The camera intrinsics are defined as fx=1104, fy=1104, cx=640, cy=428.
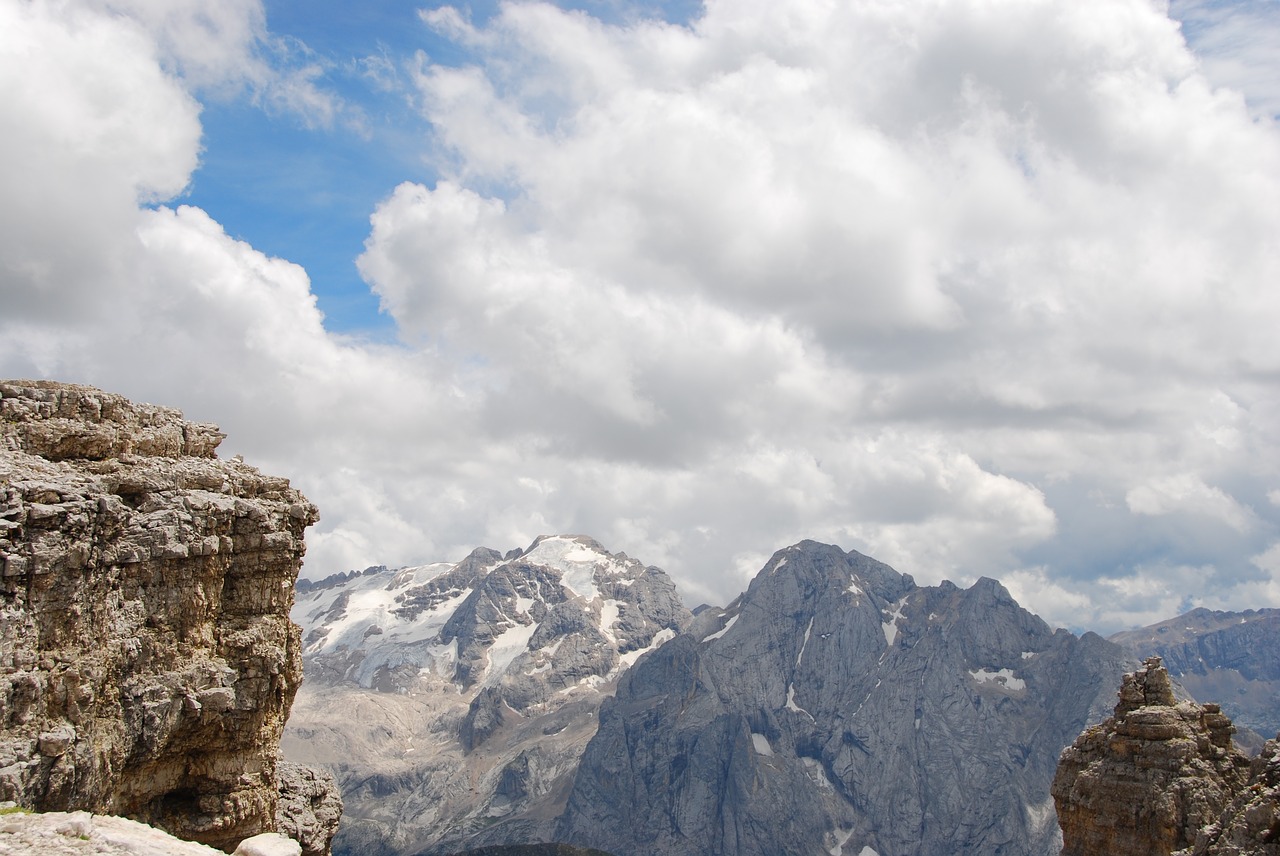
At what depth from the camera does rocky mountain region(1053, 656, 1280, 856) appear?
173ft

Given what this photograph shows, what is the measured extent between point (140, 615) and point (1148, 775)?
4758 centimetres

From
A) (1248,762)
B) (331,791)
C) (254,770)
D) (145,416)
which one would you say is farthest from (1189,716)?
(145,416)

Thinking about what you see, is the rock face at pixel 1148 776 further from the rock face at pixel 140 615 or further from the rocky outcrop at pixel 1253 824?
the rock face at pixel 140 615

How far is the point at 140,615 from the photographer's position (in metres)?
30.8

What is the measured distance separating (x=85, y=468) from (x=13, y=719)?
7.16 metres

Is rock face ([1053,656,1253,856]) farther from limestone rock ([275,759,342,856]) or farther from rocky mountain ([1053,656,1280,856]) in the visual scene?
limestone rock ([275,759,342,856])

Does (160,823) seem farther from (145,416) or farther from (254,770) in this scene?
(145,416)

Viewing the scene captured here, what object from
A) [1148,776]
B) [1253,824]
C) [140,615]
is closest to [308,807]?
[140,615]

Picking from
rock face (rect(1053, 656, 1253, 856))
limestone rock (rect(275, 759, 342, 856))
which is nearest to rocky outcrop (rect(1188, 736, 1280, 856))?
rock face (rect(1053, 656, 1253, 856))

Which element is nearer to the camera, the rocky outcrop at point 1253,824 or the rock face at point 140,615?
the rock face at point 140,615

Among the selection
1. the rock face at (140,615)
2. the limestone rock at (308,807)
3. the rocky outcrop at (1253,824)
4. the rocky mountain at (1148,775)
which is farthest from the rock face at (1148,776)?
the rock face at (140,615)

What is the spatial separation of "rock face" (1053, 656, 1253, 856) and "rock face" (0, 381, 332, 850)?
41220 millimetres

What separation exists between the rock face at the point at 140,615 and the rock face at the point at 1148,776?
41220mm

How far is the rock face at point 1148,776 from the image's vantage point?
52.9 m
